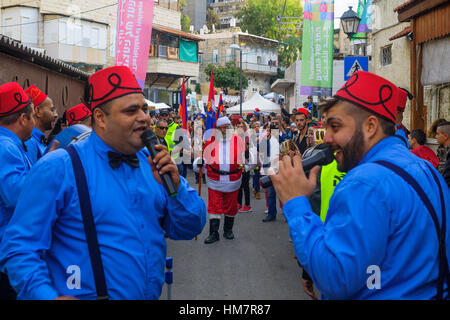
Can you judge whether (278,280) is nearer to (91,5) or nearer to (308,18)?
(308,18)

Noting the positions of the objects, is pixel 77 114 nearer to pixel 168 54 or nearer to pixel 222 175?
pixel 222 175

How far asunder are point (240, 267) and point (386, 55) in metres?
12.1

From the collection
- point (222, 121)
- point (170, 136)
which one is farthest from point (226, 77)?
point (222, 121)

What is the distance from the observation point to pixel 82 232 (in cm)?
208

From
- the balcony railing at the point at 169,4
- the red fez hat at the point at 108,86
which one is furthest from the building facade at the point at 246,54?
the red fez hat at the point at 108,86

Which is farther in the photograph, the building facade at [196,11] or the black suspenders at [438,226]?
the building facade at [196,11]

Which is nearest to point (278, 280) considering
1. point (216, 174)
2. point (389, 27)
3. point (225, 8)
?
point (216, 174)

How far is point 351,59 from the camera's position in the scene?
10305mm

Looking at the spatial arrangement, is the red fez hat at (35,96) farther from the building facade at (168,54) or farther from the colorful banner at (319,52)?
the building facade at (168,54)

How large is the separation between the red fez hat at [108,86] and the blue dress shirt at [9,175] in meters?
0.98

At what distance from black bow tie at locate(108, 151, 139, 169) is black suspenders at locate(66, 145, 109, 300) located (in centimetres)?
19

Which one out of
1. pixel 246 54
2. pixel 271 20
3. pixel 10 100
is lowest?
pixel 10 100

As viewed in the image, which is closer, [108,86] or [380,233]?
[380,233]

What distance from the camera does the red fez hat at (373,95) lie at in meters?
2.04
